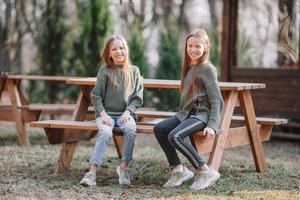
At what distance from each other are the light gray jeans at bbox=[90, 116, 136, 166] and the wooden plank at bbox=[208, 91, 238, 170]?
73 centimetres

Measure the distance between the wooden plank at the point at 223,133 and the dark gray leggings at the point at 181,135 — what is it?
0.36 metres

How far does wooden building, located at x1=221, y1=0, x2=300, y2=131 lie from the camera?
31.9 feet

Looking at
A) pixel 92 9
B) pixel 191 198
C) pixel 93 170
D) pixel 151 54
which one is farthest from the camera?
pixel 151 54

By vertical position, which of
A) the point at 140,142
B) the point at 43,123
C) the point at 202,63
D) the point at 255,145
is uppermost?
the point at 202,63

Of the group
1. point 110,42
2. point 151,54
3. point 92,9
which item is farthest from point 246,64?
point 151,54

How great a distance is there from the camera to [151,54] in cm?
2025

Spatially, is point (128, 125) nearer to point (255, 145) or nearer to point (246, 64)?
point (255, 145)

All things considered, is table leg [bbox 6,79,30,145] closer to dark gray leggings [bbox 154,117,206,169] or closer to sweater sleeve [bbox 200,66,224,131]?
dark gray leggings [bbox 154,117,206,169]

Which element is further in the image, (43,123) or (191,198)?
(43,123)

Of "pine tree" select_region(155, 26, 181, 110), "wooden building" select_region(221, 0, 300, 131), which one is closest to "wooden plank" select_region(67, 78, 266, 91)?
"wooden building" select_region(221, 0, 300, 131)

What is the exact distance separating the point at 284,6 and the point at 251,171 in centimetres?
421

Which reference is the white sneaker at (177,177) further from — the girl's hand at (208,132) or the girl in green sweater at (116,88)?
the girl in green sweater at (116,88)

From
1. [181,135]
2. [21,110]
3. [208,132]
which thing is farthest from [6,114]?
[208,132]

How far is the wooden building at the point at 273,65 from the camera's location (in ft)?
31.9
